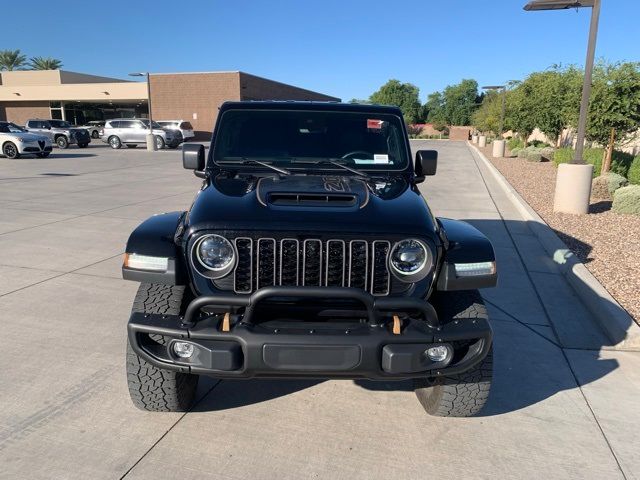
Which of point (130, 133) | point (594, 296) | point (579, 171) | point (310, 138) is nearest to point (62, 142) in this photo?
point (130, 133)

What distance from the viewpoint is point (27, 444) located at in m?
2.92

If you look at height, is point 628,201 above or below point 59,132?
below

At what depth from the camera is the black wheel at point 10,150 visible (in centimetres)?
2192

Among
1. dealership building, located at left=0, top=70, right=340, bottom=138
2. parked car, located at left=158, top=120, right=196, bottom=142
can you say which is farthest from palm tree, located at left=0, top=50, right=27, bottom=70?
parked car, located at left=158, top=120, right=196, bottom=142

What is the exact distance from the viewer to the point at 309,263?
2.74m

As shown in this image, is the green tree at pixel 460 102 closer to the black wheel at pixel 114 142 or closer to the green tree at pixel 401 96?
the green tree at pixel 401 96

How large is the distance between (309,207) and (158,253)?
0.83 metres

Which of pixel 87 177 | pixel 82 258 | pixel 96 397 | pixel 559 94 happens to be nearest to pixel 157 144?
pixel 87 177

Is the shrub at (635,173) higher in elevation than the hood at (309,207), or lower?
lower

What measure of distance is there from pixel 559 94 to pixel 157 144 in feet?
70.7

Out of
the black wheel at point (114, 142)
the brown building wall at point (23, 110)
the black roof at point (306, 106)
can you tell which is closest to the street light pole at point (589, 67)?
the black roof at point (306, 106)

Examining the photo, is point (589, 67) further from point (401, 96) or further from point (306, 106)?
point (401, 96)

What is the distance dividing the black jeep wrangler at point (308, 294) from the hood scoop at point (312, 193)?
0.01 metres

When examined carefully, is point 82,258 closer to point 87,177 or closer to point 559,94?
point 87,177
